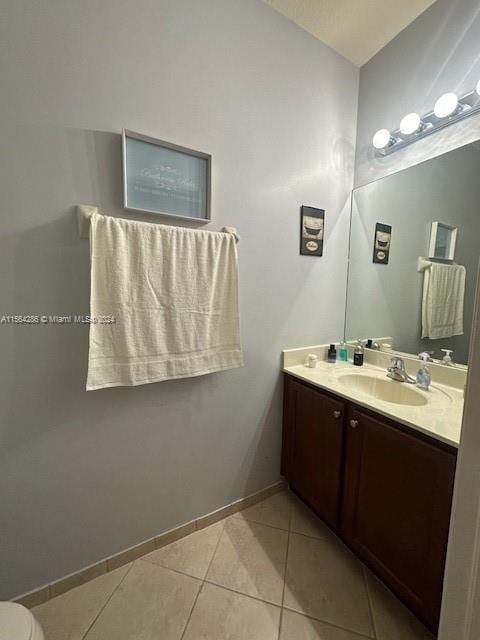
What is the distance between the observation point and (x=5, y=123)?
0.83m

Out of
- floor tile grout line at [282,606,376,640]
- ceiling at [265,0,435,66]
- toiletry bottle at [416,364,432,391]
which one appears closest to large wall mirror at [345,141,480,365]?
toiletry bottle at [416,364,432,391]

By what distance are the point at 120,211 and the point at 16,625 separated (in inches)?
49.4

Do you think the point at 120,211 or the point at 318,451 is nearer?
the point at 120,211

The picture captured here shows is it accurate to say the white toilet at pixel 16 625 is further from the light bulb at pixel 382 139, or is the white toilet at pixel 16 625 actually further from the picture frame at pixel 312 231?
the light bulb at pixel 382 139

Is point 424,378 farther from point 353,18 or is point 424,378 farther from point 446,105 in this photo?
point 353,18

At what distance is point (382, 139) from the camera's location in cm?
145

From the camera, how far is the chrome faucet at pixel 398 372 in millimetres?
1366

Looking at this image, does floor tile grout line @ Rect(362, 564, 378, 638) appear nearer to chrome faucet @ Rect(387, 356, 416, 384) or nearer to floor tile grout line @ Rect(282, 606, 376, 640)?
floor tile grout line @ Rect(282, 606, 376, 640)

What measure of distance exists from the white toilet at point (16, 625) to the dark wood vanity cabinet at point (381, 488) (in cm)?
112

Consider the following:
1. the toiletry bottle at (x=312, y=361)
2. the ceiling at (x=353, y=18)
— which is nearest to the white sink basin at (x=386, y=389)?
the toiletry bottle at (x=312, y=361)

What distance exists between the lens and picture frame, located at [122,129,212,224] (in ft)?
3.33

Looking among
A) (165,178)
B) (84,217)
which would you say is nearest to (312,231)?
(165,178)

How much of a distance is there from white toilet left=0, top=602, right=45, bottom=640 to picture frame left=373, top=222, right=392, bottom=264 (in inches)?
79.6

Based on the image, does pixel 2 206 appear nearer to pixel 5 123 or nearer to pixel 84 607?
pixel 5 123
